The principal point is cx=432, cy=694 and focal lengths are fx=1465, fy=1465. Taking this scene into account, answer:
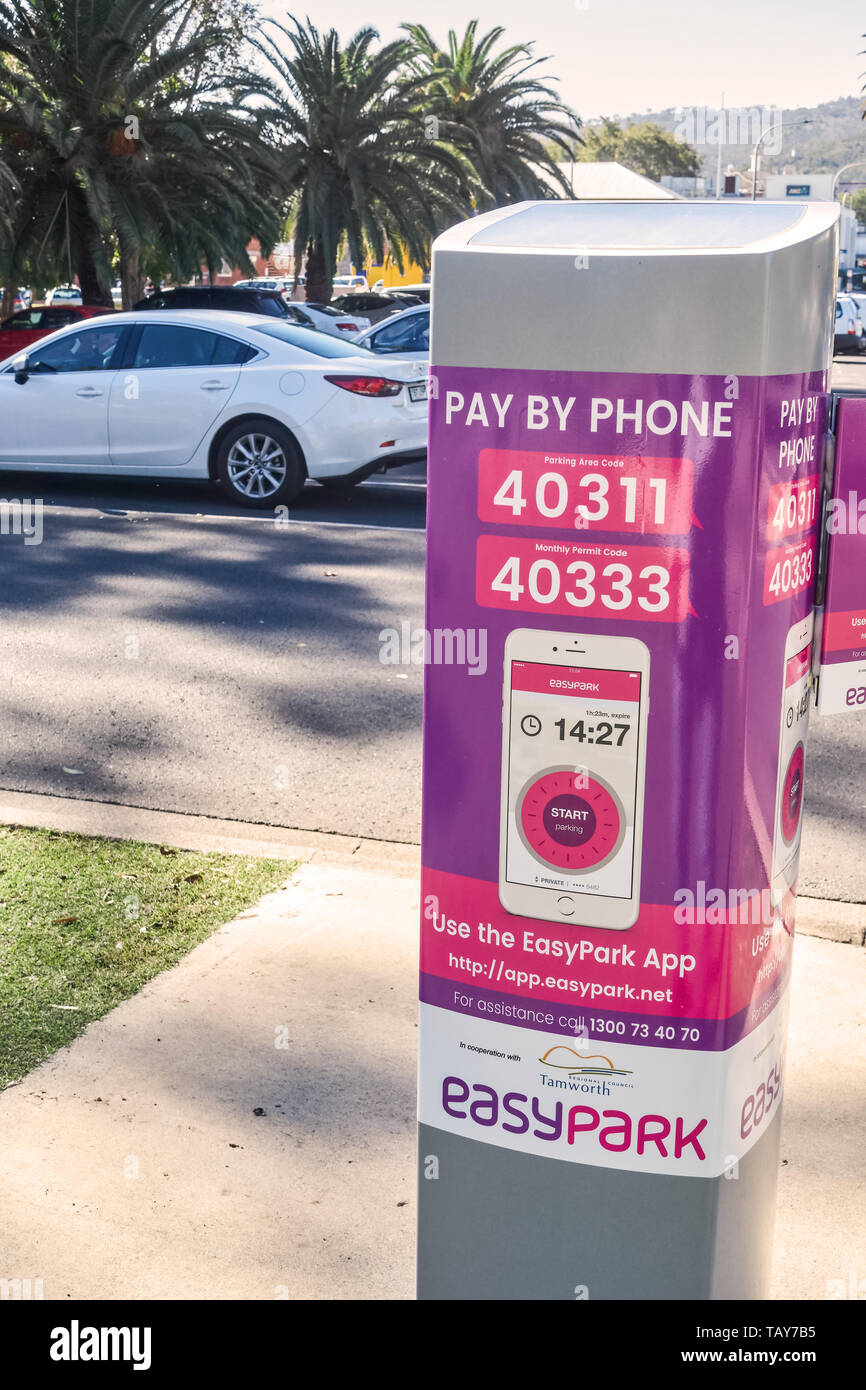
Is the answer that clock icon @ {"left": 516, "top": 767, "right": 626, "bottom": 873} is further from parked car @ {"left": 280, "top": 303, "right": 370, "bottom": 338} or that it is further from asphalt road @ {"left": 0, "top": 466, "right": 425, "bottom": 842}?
parked car @ {"left": 280, "top": 303, "right": 370, "bottom": 338}

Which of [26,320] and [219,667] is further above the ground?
[26,320]

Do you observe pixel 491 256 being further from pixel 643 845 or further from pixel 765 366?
pixel 643 845

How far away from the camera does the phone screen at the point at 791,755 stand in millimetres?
2299

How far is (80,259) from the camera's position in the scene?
26.7 meters

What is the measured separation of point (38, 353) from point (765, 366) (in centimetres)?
1185

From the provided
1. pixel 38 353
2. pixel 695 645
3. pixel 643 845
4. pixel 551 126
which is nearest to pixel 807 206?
pixel 695 645

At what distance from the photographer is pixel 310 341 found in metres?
12.5

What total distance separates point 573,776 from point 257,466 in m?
10.4

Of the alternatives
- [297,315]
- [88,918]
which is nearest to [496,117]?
[297,315]

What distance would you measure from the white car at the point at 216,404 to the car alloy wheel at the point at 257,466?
0.01 meters

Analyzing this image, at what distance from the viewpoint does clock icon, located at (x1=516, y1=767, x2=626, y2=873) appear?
219 cm

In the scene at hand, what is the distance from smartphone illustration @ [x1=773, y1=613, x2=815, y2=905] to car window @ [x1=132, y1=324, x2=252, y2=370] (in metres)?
10.4

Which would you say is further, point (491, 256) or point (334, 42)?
point (334, 42)

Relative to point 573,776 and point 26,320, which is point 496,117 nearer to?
point 26,320
